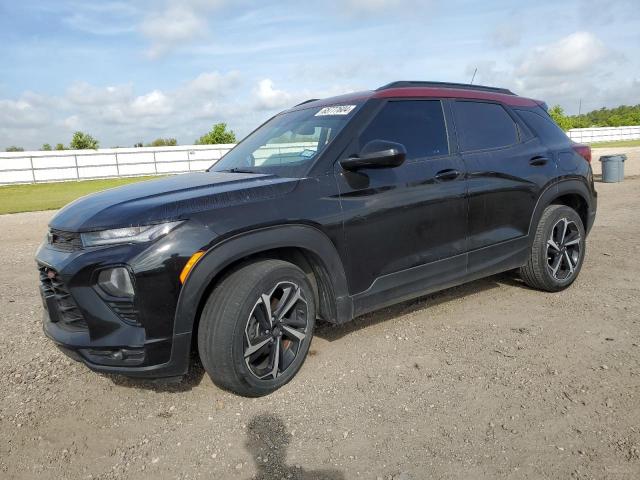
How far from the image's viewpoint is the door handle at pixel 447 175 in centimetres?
392

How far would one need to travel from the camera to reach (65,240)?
2984 mm

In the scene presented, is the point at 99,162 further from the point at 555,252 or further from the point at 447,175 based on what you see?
the point at 447,175

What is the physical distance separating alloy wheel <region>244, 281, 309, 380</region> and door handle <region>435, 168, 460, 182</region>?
1.47 m

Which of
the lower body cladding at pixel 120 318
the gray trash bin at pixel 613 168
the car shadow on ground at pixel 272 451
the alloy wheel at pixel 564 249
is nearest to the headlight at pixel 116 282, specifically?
the lower body cladding at pixel 120 318

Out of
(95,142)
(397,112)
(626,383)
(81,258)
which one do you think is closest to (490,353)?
(626,383)

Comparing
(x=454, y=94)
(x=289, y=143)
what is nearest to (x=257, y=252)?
(x=289, y=143)

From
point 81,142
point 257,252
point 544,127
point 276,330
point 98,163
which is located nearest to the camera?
point 257,252

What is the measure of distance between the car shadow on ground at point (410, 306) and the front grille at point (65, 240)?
204 centimetres

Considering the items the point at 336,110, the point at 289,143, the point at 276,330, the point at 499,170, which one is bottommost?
the point at 276,330

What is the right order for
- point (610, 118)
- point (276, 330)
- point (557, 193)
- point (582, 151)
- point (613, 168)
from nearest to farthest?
point (276, 330) < point (557, 193) < point (582, 151) < point (613, 168) < point (610, 118)

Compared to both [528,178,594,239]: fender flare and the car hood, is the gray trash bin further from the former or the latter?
the car hood

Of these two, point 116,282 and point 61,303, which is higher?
point 116,282

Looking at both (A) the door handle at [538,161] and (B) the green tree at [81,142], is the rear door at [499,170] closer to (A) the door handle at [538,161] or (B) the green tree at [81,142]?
(A) the door handle at [538,161]

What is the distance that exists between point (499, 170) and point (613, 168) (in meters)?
13.3
